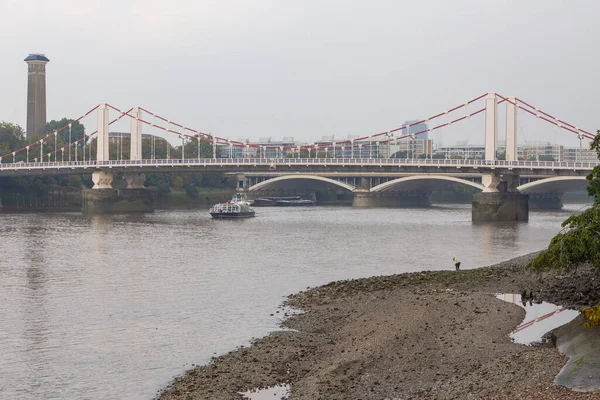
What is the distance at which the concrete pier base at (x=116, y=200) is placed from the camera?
87625 mm

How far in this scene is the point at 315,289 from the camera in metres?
30.9

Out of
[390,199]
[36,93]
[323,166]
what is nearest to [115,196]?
[323,166]

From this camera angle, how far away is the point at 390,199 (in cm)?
11781

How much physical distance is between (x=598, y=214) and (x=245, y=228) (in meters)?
45.4

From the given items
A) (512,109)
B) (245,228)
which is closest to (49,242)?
(245,228)

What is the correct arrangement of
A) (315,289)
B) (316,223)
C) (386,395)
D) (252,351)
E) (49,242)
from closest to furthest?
(386,395) → (252,351) → (315,289) → (49,242) → (316,223)

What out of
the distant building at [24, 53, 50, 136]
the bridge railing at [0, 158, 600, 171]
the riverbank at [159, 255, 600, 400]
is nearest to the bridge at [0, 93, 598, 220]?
the bridge railing at [0, 158, 600, 171]

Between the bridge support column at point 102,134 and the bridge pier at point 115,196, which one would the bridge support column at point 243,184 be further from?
the bridge support column at point 102,134

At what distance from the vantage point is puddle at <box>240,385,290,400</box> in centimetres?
1683

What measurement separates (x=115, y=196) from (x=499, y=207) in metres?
38.7

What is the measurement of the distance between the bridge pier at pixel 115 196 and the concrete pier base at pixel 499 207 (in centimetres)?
3534

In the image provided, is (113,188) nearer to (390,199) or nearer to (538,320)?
(390,199)

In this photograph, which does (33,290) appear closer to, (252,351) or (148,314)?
(148,314)

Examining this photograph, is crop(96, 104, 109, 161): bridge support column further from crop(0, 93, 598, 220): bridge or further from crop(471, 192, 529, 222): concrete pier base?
crop(471, 192, 529, 222): concrete pier base
